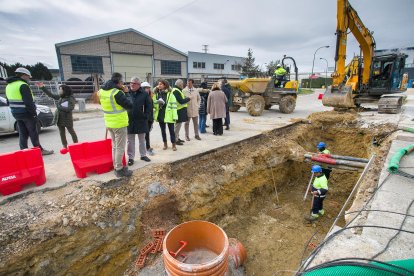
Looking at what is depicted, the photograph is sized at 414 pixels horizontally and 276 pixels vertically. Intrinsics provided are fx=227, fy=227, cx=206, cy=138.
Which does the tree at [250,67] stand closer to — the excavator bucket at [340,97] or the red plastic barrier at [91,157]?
the excavator bucket at [340,97]

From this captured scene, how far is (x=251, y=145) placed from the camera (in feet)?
22.0

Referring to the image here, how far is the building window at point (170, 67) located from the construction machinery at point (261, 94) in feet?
58.5

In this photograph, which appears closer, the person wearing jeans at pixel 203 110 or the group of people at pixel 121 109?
the group of people at pixel 121 109

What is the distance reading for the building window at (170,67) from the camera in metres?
27.2

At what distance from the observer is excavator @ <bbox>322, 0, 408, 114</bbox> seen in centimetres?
956

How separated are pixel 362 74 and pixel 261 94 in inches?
189

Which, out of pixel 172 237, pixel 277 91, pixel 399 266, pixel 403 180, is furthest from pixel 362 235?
pixel 277 91

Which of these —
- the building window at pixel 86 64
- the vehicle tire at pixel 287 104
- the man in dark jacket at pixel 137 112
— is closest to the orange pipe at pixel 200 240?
the man in dark jacket at pixel 137 112

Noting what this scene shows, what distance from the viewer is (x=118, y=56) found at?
Answer: 23.6 metres

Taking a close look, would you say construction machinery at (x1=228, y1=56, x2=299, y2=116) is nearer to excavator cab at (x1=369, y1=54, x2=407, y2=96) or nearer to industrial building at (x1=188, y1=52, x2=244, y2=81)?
excavator cab at (x1=369, y1=54, x2=407, y2=96)

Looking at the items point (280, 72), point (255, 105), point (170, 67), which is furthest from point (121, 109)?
point (170, 67)

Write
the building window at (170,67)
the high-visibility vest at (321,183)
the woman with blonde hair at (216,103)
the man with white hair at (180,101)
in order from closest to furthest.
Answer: the high-visibility vest at (321,183) < the man with white hair at (180,101) < the woman with blonde hair at (216,103) < the building window at (170,67)

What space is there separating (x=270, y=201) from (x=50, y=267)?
15.9ft

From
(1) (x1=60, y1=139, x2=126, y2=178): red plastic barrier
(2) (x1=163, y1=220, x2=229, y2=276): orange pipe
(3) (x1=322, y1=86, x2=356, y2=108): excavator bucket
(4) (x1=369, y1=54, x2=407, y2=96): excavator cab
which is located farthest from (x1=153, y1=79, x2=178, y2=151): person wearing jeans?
(4) (x1=369, y1=54, x2=407, y2=96): excavator cab
